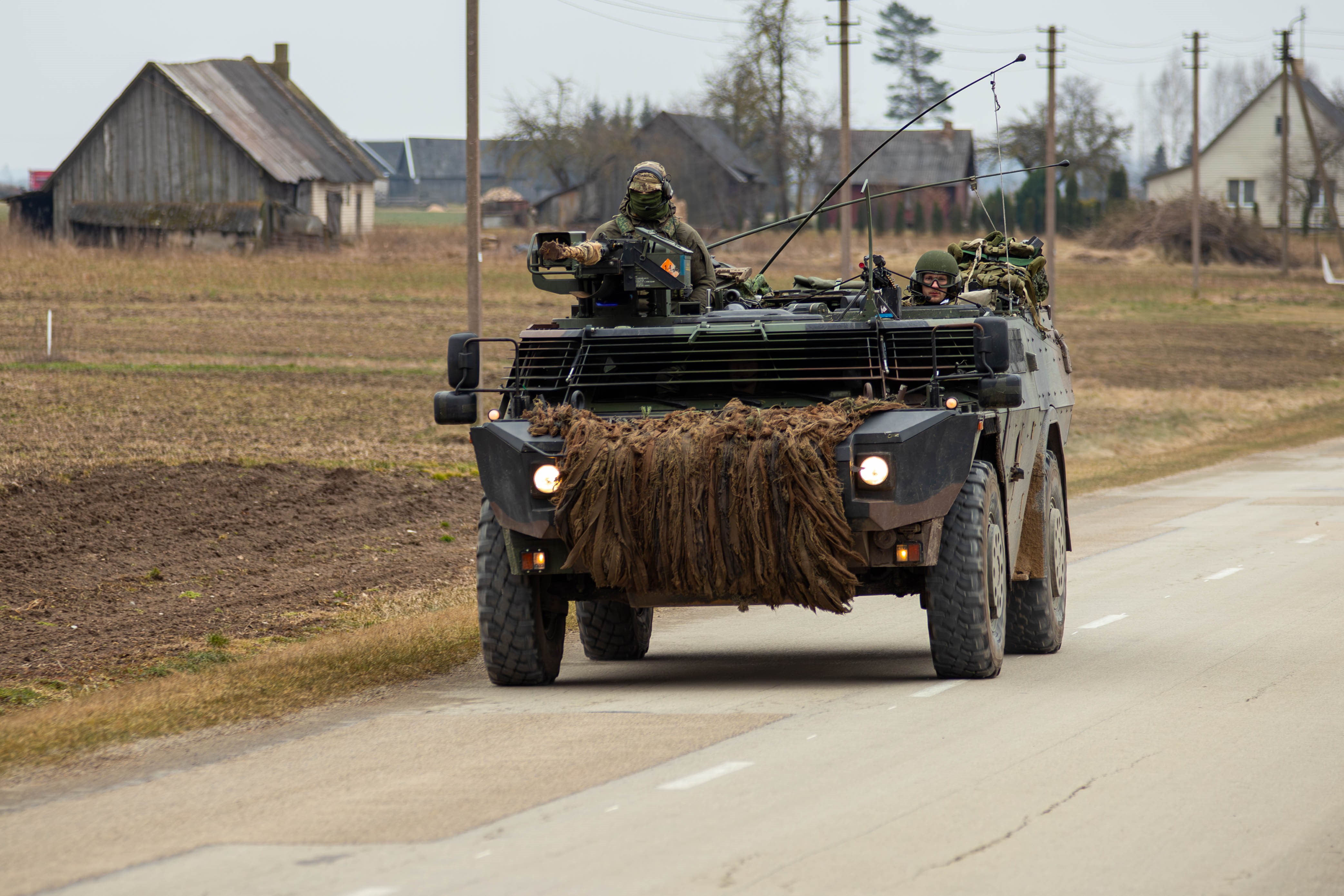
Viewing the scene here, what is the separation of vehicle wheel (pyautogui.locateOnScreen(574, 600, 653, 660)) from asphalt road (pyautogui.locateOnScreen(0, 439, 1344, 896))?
18 centimetres

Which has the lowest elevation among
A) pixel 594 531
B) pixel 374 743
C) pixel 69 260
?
pixel 374 743

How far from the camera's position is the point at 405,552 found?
1661 cm

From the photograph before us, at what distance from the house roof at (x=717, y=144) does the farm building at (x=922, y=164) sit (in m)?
8.00

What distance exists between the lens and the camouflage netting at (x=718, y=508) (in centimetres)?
930

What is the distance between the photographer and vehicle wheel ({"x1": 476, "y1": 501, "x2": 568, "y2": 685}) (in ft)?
32.9

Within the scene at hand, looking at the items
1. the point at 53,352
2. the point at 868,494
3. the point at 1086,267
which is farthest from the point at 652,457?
the point at 1086,267

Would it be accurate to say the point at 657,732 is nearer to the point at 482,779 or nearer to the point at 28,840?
the point at 482,779

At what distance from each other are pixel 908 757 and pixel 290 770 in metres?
2.57

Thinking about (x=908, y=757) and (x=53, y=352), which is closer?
(x=908, y=757)

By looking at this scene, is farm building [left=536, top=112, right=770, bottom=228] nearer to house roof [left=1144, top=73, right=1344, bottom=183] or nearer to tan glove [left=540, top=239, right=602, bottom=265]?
house roof [left=1144, top=73, right=1344, bottom=183]

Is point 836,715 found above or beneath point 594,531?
beneath

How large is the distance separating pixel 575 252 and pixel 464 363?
84 cm

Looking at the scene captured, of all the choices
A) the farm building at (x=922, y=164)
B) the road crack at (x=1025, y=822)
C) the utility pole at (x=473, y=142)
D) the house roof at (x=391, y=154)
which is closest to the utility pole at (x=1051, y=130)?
the utility pole at (x=473, y=142)

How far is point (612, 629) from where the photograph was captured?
11727 mm
